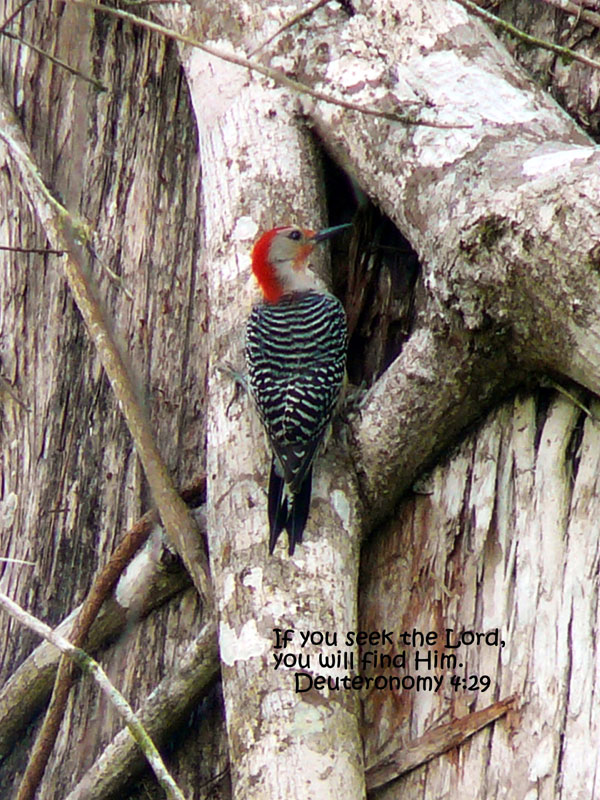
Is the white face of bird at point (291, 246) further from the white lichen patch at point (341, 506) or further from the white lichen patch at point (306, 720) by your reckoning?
the white lichen patch at point (306, 720)

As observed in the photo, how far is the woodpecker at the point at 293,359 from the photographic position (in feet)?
11.6

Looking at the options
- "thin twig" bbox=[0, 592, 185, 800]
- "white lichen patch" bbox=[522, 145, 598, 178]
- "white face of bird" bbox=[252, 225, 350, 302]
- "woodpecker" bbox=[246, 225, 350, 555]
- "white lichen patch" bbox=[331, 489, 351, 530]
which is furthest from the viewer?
"white face of bird" bbox=[252, 225, 350, 302]

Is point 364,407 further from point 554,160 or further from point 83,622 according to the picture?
point 83,622

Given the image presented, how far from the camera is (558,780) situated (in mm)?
2846

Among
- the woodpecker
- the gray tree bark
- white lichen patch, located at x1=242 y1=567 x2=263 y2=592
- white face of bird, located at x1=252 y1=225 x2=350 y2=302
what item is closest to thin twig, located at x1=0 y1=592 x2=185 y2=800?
the gray tree bark

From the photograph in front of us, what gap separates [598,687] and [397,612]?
0.66m

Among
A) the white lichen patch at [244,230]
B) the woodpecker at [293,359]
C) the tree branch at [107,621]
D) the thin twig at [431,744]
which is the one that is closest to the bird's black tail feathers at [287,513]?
the woodpecker at [293,359]

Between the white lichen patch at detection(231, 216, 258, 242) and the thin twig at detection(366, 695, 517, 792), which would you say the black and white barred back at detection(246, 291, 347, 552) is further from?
the thin twig at detection(366, 695, 517, 792)

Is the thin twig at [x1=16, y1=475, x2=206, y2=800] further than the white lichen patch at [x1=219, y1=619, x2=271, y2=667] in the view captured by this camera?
Yes

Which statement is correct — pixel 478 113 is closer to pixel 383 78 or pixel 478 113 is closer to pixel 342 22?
pixel 383 78

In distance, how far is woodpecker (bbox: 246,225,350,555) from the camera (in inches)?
140

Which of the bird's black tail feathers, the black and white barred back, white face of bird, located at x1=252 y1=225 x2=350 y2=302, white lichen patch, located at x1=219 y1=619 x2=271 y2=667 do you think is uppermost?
white face of bird, located at x1=252 y1=225 x2=350 y2=302

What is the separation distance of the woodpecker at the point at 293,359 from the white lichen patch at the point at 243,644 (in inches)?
14.4

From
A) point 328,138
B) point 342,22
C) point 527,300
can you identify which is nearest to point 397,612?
point 527,300
